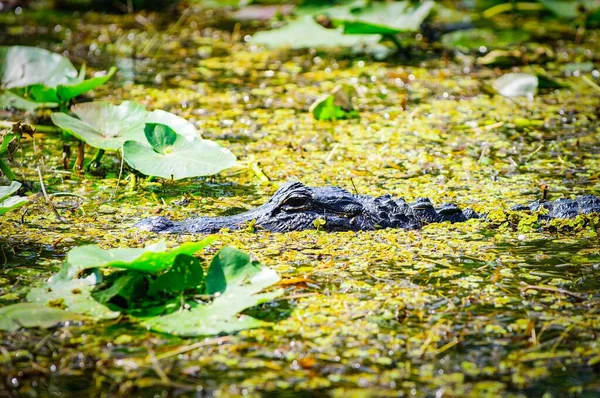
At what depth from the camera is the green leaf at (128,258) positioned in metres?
2.45

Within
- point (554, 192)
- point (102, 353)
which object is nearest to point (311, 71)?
point (554, 192)

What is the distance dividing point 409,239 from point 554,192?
89cm

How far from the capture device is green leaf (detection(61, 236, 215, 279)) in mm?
2453

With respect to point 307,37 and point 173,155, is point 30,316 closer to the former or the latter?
point 173,155

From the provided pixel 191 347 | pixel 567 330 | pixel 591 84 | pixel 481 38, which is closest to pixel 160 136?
pixel 191 347

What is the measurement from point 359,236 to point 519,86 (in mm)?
2371

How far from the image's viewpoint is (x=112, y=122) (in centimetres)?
376

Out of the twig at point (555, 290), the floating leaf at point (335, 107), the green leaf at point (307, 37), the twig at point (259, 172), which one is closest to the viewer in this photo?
the twig at point (555, 290)

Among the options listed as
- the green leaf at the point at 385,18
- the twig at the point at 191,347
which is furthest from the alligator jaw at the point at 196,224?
the green leaf at the point at 385,18

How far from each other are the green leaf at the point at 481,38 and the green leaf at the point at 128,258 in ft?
13.8

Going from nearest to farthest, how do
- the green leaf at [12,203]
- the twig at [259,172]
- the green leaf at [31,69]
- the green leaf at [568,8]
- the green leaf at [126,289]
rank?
the green leaf at [126,289] → the green leaf at [12,203] → the twig at [259,172] → the green leaf at [31,69] → the green leaf at [568,8]

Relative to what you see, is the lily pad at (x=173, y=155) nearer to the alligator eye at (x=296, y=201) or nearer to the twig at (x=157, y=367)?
the alligator eye at (x=296, y=201)

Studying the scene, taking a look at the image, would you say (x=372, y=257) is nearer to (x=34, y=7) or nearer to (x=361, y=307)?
(x=361, y=307)

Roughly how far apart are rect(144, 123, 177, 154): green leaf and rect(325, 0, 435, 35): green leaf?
7.80 feet
